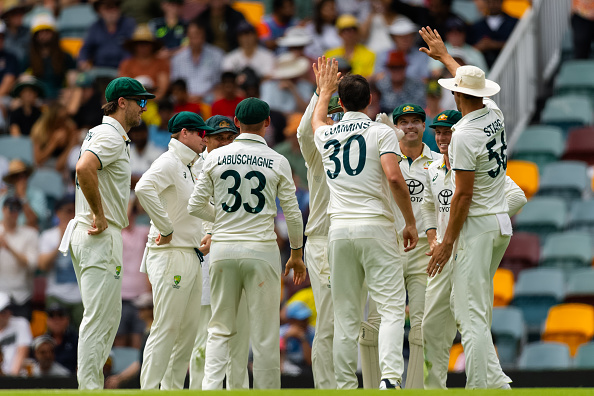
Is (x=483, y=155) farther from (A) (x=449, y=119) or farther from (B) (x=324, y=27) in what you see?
(B) (x=324, y=27)

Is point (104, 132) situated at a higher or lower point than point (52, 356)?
higher

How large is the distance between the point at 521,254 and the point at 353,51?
397 cm

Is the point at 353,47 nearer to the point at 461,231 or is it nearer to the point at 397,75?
the point at 397,75

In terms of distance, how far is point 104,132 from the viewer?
801 centimetres

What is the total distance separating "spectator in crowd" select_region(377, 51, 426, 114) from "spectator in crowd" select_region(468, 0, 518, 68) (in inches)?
63.5

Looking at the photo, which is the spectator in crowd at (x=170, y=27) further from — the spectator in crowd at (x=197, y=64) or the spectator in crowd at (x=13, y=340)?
the spectator in crowd at (x=13, y=340)

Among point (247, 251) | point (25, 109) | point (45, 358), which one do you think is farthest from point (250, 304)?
point (25, 109)

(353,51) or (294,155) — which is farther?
(353,51)

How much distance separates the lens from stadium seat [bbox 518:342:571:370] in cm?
1170

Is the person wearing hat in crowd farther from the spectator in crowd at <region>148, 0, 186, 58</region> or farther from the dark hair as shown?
the spectator in crowd at <region>148, 0, 186, 58</region>

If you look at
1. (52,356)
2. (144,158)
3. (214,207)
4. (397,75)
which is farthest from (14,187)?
(214,207)

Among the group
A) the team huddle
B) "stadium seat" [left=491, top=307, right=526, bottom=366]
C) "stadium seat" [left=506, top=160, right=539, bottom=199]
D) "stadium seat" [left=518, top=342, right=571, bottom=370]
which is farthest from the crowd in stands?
the team huddle

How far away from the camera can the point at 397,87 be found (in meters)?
14.0

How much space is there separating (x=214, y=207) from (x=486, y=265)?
87.6 inches
